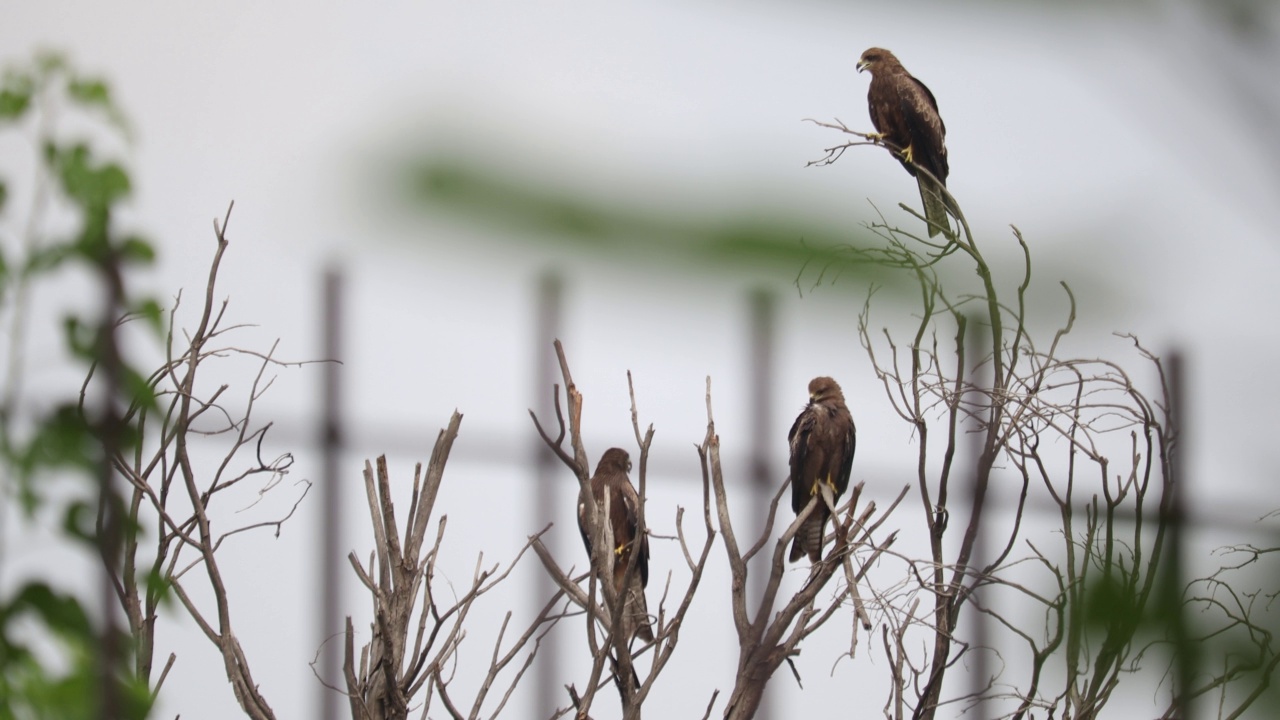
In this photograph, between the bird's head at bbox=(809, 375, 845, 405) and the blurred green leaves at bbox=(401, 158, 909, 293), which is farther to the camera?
the bird's head at bbox=(809, 375, 845, 405)

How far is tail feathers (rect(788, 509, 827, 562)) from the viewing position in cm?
407

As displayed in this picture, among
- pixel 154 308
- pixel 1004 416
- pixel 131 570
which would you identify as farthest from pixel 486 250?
pixel 1004 416

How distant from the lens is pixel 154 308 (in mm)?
1594

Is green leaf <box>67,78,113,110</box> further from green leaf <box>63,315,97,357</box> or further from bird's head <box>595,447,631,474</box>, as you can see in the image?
bird's head <box>595,447,631,474</box>

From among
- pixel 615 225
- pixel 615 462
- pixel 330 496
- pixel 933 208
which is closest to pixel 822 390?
pixel 615 462

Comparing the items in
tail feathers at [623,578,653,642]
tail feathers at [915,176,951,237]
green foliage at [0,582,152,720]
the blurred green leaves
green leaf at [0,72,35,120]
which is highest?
green leaf at [0,72,35,120]

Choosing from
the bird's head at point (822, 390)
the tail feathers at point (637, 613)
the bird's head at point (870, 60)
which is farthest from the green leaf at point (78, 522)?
the bird's head at point (822, 390)

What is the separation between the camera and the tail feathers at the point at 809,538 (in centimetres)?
407

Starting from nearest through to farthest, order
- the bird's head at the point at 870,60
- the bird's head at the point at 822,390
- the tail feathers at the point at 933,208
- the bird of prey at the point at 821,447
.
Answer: the bird's head at the point at 870,60 → the tail feathers at the point at 933,208 → the bird's head at the point at 822,390 → the bird of prey at the point at 821,447

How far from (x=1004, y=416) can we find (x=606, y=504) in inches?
37.6

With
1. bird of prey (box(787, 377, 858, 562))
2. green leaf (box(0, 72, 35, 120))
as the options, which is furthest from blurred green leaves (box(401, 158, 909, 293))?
bird of prey (box(787, 377, 858, 562))

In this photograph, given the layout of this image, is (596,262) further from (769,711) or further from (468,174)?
(769,711)

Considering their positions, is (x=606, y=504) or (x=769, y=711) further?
(x=606, y=504)

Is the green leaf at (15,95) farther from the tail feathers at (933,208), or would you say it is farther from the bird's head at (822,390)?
the bird's head at (822,390)
